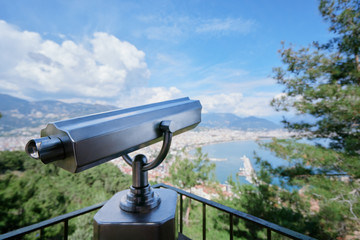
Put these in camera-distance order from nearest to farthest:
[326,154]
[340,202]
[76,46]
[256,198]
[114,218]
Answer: [114,218] → [340,202] → [326,154] → [256,198] → [76,46]

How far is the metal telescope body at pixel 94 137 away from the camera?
26cm

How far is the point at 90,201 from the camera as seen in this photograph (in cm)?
975

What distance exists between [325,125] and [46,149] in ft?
17.3

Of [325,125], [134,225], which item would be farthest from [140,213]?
[325,125]

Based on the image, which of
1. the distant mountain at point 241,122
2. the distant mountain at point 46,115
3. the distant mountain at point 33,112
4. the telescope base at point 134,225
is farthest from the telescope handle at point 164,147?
the distant mountain at point 241,122

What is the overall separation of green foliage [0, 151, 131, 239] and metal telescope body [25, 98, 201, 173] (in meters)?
4.46

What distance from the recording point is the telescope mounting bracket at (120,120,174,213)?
403 mm

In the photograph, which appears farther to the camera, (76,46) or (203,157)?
(76,46)

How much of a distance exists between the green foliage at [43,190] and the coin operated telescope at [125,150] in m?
4.39

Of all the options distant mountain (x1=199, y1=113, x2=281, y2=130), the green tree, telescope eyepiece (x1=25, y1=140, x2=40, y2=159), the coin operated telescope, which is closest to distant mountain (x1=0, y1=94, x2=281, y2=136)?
distant mountain (x1=199, y1=113, x2=281, y2=130)

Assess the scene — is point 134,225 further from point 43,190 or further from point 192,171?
point 43,190

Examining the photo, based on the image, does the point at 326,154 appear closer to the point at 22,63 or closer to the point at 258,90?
the point at 258,90

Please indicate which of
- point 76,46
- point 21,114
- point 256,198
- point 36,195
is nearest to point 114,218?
point 256,198

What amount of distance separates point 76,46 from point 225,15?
34.7 feet
